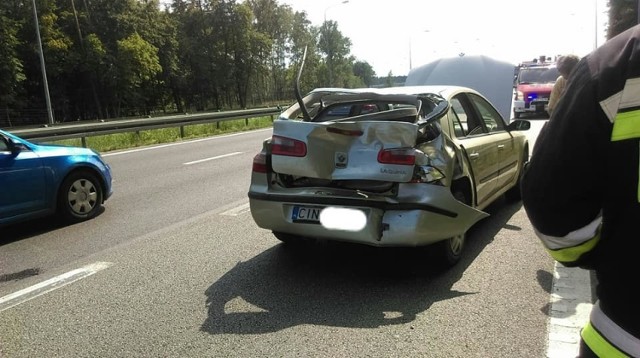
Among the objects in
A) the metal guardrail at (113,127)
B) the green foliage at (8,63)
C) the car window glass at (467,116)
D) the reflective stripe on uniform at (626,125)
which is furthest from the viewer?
the green foliage at (8,63)

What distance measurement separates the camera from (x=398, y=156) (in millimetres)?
4176

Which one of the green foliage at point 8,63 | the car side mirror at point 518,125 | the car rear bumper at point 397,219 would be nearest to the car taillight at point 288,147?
the car rear bumper at point 397,219

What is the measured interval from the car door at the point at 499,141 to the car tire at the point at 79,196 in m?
4.91

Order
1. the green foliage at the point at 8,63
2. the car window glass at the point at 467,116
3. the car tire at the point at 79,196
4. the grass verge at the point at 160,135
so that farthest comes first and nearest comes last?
1. the green foliage at the point at 8,63
2. the grass verge at the point at 160,135
3. the car tire at the point at 79,196
4. the car window glass at the point at 467,116

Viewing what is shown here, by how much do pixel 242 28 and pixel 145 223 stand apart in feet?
187

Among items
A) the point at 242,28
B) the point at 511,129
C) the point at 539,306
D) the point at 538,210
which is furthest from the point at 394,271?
the point at 242,28

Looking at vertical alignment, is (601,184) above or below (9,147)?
above

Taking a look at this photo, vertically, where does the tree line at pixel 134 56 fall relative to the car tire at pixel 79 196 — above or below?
above

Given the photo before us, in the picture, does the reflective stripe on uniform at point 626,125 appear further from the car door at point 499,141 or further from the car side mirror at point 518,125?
the car side mirror at point 518,125

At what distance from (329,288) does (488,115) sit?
301cm

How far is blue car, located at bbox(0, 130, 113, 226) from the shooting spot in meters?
5.97

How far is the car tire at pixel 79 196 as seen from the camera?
6.62 meters

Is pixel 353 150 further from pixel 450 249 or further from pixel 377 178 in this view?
pixel 450 249

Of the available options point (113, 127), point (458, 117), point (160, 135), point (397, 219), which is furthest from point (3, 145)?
point (160, 135)
